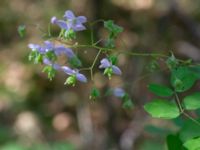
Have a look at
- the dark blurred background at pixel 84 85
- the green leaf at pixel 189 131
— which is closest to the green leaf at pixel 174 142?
the green leaf at pixel 189 131

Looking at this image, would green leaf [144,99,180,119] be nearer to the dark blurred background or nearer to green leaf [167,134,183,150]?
green leaf [167,134,183,150]

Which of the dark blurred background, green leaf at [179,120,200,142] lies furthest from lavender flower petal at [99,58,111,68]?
the dark blurred background

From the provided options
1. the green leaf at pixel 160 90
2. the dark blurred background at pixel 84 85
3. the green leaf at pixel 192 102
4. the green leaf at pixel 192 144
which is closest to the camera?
the green leaf at pixel 192 144

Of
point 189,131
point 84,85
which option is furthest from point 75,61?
point 84,85

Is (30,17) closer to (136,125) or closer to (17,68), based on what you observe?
(17,68)

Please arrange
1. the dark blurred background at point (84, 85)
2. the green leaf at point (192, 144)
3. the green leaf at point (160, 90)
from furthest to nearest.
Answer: the dark blurred background at point (84, 85), the green leaf at point (160, 90), the green leaf at point (192, 144)

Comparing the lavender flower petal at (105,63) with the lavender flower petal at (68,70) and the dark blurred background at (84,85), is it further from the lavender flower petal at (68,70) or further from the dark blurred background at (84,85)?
the dark blurred background at (84,85)
